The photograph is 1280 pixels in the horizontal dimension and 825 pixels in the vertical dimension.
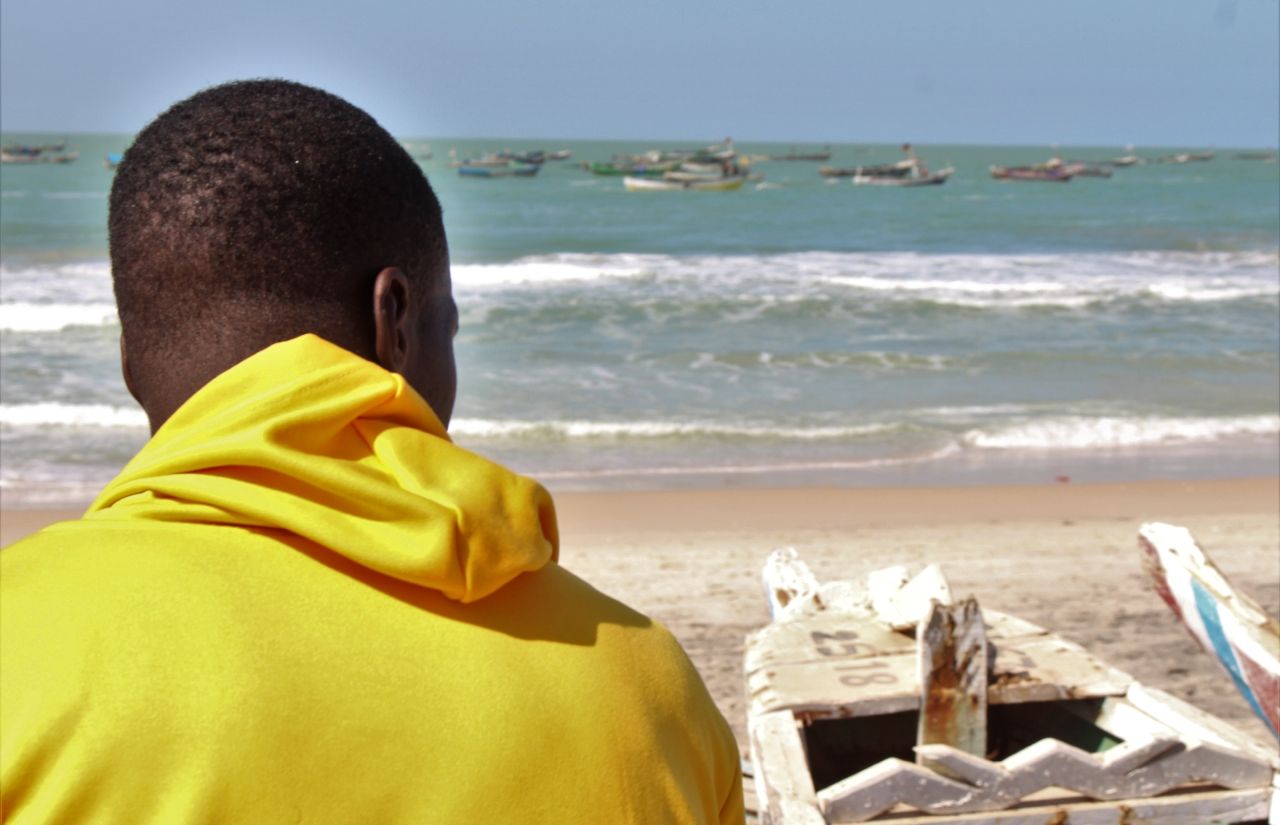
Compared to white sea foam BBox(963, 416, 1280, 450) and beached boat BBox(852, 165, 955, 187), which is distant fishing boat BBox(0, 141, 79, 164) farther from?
white sea foam BBox(963, 416, 1280, 450)

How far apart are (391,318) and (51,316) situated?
656 inches

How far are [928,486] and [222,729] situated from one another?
327 inches

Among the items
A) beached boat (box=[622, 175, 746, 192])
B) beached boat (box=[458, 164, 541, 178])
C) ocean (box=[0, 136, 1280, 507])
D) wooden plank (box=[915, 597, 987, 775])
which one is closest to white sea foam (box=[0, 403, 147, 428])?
ocean (box=[0, 136, 1280, 507])

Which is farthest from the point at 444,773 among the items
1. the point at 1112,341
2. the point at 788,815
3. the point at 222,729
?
the point at 1112,341

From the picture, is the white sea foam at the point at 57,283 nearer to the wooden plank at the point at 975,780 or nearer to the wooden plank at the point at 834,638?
the wooden plank at the point at 834,638

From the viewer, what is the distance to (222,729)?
88 centimetres

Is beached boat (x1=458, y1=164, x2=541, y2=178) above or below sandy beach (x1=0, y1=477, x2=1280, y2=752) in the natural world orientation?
above

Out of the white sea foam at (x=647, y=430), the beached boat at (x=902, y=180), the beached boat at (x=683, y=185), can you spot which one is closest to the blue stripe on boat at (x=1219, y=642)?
the white sea foam at (x=647, y=430)

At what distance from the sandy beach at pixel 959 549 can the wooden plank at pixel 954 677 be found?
4.46ft

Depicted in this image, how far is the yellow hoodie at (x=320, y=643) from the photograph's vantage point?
87 centimetres

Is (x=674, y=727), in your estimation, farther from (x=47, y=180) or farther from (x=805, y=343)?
(x=47, y=180)

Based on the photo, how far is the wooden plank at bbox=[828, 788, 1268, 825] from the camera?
128 inches

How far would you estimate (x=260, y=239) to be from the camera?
1138 mm

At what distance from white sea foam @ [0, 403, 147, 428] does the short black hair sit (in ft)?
32.1
